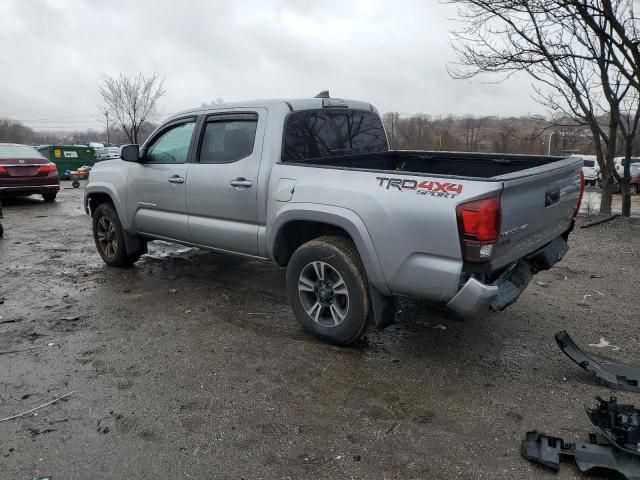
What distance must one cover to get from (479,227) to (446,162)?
7.31 feet

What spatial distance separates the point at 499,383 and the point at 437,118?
3066 centimetres

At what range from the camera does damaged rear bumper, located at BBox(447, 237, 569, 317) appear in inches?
122

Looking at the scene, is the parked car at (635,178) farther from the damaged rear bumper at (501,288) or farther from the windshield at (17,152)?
the windshield at (17,152)

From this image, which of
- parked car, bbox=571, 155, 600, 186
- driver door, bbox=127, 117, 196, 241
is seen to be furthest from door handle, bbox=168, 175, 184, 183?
parked car, bbox=571, 155, 600, 186

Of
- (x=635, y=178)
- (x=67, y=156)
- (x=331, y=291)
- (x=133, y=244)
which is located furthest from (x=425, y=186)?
(x=635, y=178)

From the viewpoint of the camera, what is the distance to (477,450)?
2742 mm

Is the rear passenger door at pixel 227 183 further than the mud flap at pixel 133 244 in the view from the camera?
No

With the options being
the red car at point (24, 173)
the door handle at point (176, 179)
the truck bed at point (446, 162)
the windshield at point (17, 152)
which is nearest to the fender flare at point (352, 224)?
the truck bed at point (446, 162)

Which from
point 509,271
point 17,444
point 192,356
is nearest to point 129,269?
point 192,356

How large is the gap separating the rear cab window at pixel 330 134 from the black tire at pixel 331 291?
0.94 metres

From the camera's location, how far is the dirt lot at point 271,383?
106 inches

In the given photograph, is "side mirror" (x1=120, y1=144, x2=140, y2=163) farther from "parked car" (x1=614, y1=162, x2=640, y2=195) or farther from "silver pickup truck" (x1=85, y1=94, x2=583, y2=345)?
"parked car" (x1=614, y1=162, x2=640, y2=195)

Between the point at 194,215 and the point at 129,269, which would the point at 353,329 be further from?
the point at 129,269

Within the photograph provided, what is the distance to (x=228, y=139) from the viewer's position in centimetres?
476
